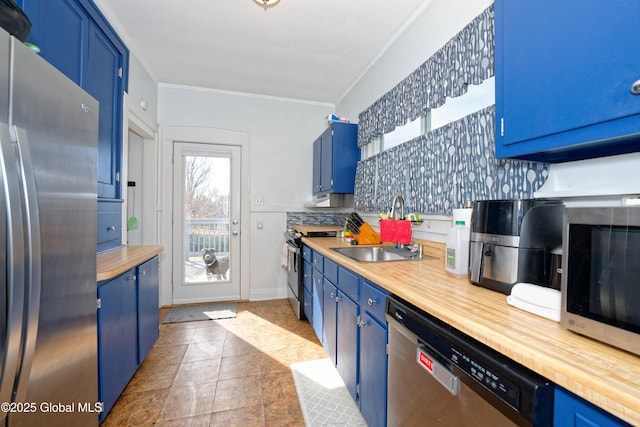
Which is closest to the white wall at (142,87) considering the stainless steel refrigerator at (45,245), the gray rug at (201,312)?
the stainless steel refrigerator at (45,245)

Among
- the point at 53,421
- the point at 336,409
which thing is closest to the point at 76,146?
the point at 53,421

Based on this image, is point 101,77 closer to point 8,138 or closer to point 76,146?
point 76,146

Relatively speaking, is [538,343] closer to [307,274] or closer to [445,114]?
[445,114]

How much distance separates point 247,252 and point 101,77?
234 centimetres

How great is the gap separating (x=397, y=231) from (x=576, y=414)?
1.50 metres

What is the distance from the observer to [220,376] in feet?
6.64

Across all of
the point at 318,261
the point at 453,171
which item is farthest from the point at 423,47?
the point at 318,261

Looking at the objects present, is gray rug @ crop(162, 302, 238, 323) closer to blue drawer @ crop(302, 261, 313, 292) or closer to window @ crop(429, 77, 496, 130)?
blue drawer @ crop(302, 261, 313, 292)

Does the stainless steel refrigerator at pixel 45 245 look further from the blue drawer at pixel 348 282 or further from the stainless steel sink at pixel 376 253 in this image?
the stainless steel sink at pixel 376 253

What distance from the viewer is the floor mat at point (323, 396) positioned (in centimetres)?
161

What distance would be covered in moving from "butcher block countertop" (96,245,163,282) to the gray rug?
112 centimetres

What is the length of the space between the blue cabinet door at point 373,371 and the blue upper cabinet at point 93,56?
216cm

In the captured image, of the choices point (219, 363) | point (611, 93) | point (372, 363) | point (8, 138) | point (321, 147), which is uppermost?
point (321, 147)

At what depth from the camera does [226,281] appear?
3.71 meters
